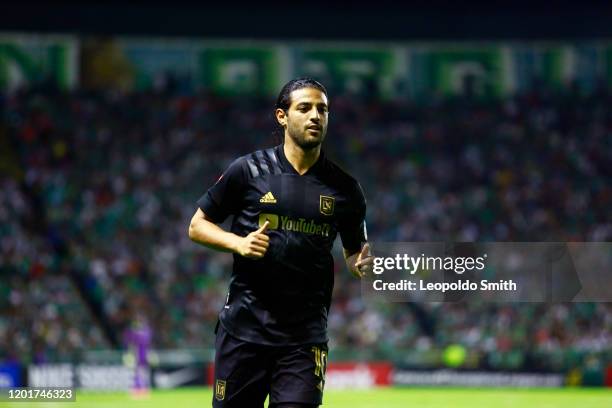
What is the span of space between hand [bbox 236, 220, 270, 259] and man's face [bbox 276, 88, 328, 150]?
551mm

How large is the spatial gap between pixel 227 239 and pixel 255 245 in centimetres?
21

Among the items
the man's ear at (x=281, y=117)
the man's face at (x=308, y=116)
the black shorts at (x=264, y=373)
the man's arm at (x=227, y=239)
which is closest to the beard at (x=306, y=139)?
the man's face at (x=308, y=116)

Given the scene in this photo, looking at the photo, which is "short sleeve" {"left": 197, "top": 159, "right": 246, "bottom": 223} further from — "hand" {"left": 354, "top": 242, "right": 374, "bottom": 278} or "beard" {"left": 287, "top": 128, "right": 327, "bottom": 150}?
"hand" {"left": 354, "top": 242, "right": 374, "bottom": 278}

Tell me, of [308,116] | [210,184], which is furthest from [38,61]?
[308,116]

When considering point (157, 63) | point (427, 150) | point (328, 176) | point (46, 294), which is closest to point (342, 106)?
point (427, 150)

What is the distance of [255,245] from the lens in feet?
17.7

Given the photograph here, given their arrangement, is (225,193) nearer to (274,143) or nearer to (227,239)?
(227,239)

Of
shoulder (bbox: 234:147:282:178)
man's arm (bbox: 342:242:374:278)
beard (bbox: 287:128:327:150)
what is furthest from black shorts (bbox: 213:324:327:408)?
beard (bbox: 287:128:327:150)

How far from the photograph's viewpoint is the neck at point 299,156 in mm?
5848

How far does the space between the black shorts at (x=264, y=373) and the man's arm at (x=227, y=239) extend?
1.76 feet

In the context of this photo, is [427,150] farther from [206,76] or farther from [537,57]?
[206,76]

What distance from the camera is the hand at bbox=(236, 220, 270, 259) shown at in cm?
540

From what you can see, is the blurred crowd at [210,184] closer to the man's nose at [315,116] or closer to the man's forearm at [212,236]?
the man's forearm at [212,236]

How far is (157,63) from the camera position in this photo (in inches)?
1258
